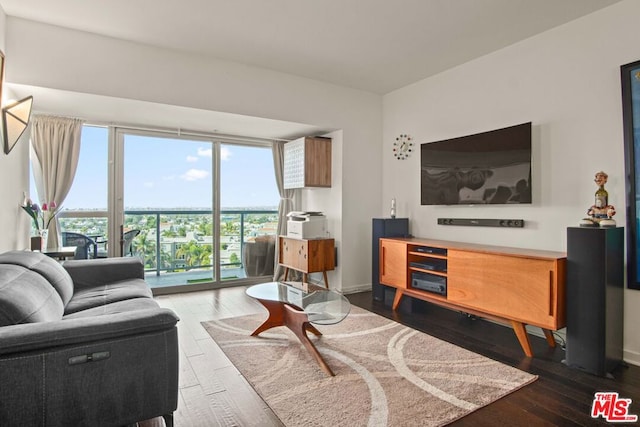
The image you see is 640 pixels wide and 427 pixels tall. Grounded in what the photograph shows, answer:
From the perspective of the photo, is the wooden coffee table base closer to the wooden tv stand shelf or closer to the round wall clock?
the wooden tv stand shelf

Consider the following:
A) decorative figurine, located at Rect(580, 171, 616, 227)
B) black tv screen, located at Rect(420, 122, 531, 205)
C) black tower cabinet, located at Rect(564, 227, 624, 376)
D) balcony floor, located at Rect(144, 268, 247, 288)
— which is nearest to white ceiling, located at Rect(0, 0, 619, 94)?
black tv screen, located at Rect(420, 122, 531, 205)

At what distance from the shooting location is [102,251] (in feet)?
13.7

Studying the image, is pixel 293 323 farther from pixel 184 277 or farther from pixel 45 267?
A: pixel 184 277

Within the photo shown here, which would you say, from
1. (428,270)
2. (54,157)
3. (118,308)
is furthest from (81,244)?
(428,270)

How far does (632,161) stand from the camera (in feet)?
8.14

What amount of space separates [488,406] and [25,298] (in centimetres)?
246

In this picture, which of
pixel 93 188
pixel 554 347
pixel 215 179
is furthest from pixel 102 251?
pixel 554 347

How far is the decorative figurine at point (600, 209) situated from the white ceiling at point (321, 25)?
1347mm

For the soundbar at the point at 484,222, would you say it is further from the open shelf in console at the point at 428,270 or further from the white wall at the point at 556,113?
the open shelf in console at the point at 428,270

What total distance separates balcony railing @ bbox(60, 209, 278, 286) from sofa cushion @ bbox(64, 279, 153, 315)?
1527 millimetres

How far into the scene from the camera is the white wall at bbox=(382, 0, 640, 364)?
103 inches

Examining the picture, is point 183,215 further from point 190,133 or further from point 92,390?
point 92,390

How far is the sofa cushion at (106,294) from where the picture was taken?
2.34 metres

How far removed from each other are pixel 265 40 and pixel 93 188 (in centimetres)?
264
